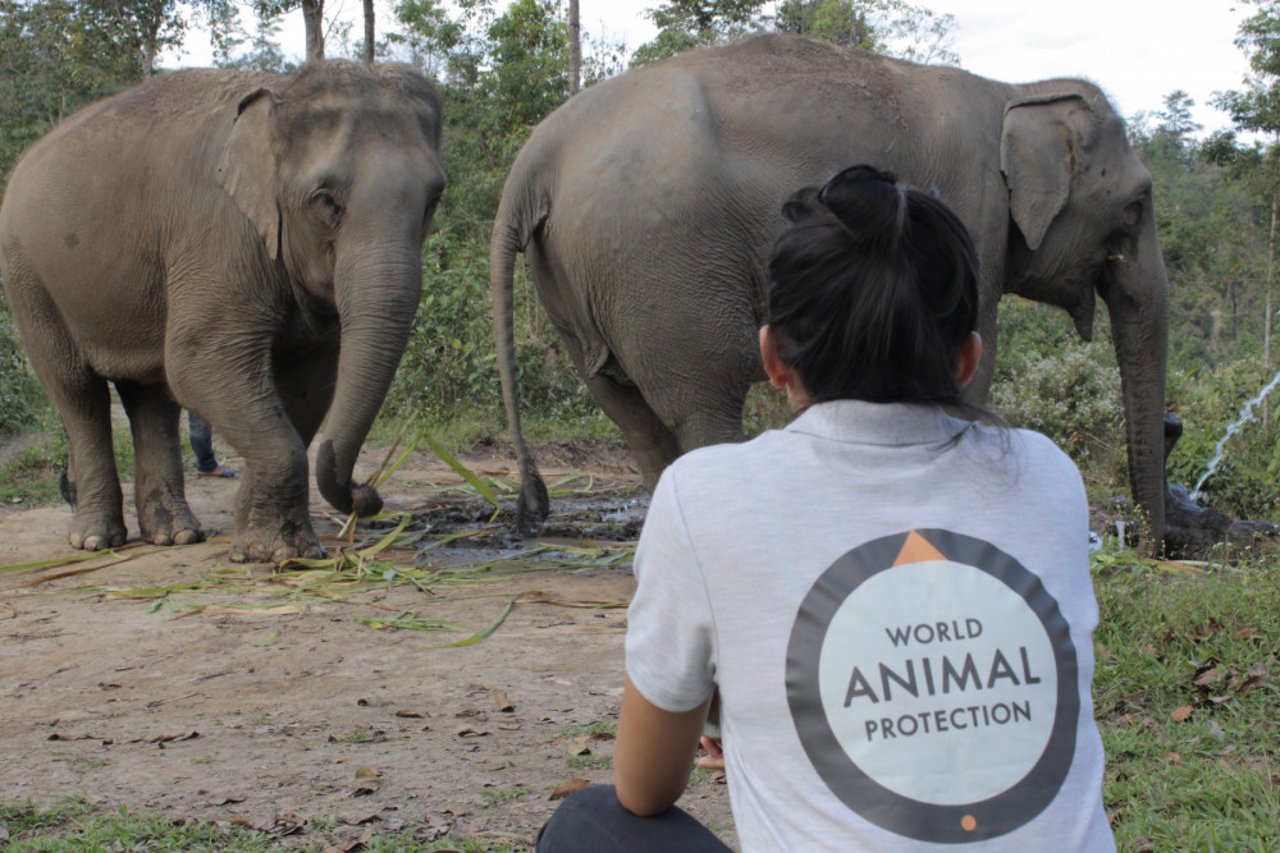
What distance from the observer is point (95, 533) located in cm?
734

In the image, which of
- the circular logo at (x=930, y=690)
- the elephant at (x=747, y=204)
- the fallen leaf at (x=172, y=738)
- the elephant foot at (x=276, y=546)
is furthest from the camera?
the elephant foot at (x=276, y=546)

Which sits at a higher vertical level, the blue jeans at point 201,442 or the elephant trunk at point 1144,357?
the elephant trunk at point 1144,357

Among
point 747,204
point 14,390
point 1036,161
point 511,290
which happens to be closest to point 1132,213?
point 1036,161

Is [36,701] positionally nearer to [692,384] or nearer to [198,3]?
[692,384]

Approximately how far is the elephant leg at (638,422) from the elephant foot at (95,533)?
284 centimetres

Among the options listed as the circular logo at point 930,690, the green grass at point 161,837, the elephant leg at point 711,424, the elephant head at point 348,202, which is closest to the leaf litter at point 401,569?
the elephant head at point 348,202

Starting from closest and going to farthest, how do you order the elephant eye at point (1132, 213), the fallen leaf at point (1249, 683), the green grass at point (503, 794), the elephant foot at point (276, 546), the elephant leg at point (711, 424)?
the green grass at point (503, 794) → the fallen leaf at point (1249, 683) → the elephant leg at point (711, 424) → the elephant eye at point (1132, 213) → the elephant foot at point (276, 546)

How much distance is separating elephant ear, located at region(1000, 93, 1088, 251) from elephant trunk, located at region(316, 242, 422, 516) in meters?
2.56

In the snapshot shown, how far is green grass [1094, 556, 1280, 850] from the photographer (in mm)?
2953

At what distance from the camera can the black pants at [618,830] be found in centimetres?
197

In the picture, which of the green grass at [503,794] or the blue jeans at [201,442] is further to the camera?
the blue jeans at [201,442]

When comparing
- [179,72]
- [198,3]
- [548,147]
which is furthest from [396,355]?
[198,3]

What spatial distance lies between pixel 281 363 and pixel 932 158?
355cm

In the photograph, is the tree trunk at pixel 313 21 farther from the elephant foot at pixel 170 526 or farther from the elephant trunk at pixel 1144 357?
the elephant trunk at pixel 1144 357
